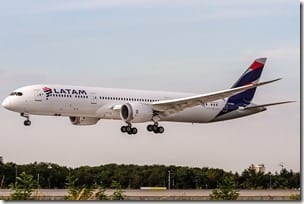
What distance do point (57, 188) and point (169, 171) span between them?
3.66 metres

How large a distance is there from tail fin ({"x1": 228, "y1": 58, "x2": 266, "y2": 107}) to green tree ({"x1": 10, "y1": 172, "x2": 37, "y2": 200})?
69.2 ft

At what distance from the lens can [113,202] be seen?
19391 mm

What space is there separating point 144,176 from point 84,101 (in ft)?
30.8

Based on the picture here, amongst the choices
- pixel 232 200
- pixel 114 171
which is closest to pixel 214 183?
pixel 114 171

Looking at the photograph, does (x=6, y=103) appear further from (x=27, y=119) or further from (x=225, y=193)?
(x=225, y=193)

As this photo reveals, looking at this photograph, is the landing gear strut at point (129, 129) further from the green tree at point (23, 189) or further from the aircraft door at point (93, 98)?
the green tree at point (23, 189)

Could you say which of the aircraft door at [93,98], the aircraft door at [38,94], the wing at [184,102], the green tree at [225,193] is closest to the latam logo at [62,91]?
the aircraft door at [38,94]

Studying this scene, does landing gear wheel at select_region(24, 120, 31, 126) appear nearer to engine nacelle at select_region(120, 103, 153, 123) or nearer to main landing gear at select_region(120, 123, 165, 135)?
main landing gear at select_region(120, 123, 165, 135)

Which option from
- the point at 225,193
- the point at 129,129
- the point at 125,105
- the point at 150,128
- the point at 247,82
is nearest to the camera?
the point at 225,193

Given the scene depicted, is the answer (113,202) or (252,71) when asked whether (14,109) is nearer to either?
(252,71)

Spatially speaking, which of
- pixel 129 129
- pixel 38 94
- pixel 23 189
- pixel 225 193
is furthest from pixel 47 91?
pixel 225 193

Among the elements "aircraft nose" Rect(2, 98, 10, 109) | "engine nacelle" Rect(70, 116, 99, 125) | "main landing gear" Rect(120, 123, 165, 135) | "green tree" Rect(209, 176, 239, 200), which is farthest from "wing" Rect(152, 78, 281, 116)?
"green tree" Rect(209, 176, 239, 200)

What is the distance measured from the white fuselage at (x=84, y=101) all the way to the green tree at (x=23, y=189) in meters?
14.3

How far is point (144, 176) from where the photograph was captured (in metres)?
28.8
